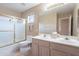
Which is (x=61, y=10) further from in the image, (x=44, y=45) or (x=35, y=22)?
(x=44, y=45)

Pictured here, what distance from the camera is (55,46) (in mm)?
1515

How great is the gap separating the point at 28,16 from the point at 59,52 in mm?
951

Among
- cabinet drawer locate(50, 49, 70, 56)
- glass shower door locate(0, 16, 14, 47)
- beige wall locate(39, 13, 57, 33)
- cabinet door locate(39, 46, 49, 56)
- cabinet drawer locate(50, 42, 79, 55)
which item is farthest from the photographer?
beige wall locate(39, 13, 57, 33)

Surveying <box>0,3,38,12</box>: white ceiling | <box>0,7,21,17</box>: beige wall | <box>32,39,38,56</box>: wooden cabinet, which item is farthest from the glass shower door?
<box>32,39,38,56</box>: wooden cabinet

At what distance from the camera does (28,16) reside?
1.75m

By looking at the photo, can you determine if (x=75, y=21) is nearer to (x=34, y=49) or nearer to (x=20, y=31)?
(x=34, y=49)

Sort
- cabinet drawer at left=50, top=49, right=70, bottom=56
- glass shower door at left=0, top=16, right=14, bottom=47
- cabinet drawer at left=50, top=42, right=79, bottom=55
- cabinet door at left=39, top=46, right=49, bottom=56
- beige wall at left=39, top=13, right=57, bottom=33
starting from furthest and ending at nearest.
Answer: beige wall at left=39, top=13, right=57, bottom=33, cabinet door at left=39, top=46, right=49, bottom=56, glass shower door at left=0, top=16, right=14, bottom=47, cabinet drawer at left=50, top=49, right=70, bottom=56, cabinet drawer at left=50, top=42, right=79, bottom=55

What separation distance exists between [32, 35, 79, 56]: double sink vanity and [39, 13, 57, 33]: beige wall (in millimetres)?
160

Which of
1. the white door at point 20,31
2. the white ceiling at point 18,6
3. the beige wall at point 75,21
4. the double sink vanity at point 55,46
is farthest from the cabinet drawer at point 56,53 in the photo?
the white ceiling at point 18,6

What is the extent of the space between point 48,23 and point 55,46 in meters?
0.54

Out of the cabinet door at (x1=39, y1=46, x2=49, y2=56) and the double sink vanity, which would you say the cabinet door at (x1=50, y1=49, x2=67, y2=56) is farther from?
the cabinet door at (x1=39, y1=46, x2=49, y2=56)

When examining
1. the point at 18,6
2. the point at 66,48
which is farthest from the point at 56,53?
the point at 18,6

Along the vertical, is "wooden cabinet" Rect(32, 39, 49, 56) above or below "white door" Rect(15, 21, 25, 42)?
below

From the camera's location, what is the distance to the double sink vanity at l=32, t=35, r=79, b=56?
1.33 meters
